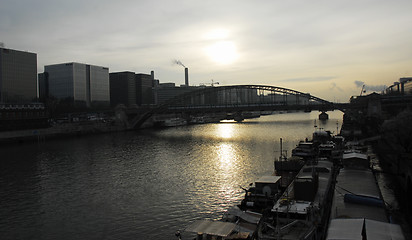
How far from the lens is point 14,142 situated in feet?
193

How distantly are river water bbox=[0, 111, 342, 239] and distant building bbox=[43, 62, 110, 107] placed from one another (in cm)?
10661

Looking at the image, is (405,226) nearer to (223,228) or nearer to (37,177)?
(223,228)

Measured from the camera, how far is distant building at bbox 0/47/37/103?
111125 millimetres

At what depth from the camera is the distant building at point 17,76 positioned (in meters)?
111

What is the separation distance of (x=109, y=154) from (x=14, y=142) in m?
24.9

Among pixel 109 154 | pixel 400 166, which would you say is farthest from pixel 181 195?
pixel 109 154

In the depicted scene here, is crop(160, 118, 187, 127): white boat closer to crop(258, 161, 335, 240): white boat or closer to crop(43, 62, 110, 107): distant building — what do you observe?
crop(43, 62, 110, 107): distant building

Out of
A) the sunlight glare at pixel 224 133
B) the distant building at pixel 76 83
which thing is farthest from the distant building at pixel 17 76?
the sunlight glare at pixel 224 133

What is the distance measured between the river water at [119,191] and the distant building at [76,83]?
350 feet

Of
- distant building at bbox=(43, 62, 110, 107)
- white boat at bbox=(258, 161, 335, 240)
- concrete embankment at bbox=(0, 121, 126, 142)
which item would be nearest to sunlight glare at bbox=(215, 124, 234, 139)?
concrete embankment at bbox=(0, 121, 126, 142)

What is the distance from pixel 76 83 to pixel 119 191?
13160 centimetres

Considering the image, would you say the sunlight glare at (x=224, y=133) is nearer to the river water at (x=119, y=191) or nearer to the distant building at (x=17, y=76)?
the river water at (x=119, y=191)

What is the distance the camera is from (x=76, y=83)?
145250mm

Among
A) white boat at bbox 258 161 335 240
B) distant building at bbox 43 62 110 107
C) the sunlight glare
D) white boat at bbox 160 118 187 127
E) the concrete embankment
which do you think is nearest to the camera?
white boat at bbox 258 161 335 240
